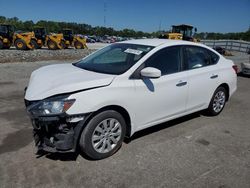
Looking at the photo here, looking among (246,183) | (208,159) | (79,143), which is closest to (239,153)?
(208,159)

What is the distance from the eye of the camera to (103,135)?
142 inches

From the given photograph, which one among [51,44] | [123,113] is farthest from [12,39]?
[123,113]

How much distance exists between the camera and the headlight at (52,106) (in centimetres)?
319

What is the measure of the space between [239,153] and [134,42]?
252cm

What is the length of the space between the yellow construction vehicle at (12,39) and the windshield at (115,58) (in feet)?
57.0

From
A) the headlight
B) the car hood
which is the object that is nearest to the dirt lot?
the headlight

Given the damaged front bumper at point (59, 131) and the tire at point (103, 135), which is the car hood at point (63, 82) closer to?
the damaged front bumper at point (59, 131)

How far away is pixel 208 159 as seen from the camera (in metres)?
3.78

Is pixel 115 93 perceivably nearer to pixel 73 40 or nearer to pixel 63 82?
pixel 63 82

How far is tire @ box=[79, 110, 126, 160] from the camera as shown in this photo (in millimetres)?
3410

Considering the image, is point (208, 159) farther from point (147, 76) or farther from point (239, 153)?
point (147, 76)

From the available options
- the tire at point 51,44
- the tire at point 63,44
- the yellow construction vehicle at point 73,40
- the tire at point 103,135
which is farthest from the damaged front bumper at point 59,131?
the yellow construction vehicle at point 73,40

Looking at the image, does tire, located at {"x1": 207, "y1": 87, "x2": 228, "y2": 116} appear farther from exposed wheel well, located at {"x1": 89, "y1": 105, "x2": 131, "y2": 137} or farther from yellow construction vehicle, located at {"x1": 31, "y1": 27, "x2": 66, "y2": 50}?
yellow construction vehicle, located at {"x1": 31, "y1": 27, "x2": 66, "y2": 50}

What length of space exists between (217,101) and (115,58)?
2480mm
